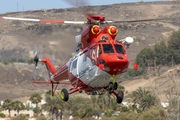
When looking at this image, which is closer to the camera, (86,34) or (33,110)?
(86,34)

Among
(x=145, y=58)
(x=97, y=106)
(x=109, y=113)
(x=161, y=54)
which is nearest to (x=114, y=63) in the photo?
(x=109, y=113)

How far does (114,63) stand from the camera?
3344cm

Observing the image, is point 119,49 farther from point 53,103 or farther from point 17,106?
point 17,106

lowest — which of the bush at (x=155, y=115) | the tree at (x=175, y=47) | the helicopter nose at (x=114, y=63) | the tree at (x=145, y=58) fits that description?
the bush at (x=155, y=115)

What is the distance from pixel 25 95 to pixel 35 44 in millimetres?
117218

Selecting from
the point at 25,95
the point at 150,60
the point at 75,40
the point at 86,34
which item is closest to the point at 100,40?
the point at 86,34

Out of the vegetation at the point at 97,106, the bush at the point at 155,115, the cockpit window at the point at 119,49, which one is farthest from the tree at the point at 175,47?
the cockpit window at the point at 119,49

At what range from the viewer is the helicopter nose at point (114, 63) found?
33.4 meters

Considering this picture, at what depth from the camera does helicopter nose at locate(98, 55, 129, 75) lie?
110 ft

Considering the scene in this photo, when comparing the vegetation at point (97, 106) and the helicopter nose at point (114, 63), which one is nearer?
the helicopter nose at point (114, 63)

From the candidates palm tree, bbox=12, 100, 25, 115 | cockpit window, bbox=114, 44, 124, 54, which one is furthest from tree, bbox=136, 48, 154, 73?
cockpit window, bbox=114, 44, 124, 54

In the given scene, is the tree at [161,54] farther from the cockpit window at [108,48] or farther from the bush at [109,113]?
the cockpit window at [108,48]

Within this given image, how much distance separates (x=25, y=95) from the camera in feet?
513

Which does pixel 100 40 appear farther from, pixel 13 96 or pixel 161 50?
pixel 161 50
